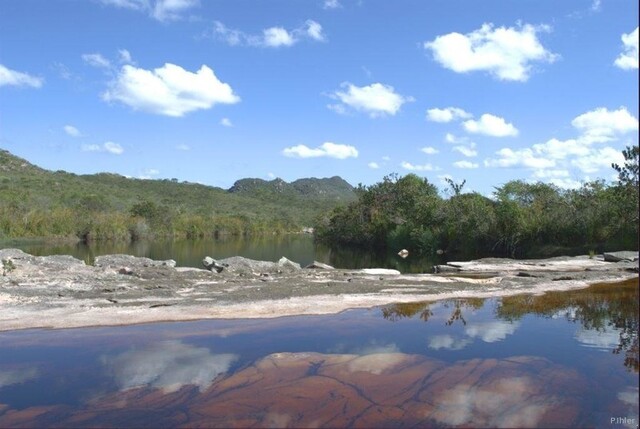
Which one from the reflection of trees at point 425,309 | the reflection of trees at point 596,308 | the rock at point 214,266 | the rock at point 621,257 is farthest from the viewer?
the rock at point 621,257

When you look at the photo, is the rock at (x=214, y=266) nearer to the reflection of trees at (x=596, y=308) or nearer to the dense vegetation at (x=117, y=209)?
the reflection of trees at (x=596, y=308)

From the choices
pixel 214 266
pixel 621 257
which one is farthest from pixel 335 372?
pixel 621 257

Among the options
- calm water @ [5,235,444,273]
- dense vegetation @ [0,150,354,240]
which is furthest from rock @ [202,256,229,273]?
dense vegetation @ [0,150,354,240]

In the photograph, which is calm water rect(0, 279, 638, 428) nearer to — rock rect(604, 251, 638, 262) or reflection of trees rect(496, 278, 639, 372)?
reflection of trees rect(496, 278, 639, 372)

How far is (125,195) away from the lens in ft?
473

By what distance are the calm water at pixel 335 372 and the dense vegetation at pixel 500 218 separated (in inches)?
811

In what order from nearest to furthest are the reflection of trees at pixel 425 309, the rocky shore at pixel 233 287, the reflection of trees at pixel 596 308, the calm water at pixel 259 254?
the reflection of trees at pixel 596 308, the reflection of trees at pixel 425 309, the rocky shore at pixel 233 287, the calm water at pixel 259 254

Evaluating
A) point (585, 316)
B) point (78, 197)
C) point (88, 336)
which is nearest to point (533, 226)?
point (585, 316)

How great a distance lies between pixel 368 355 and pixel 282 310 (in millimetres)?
6609

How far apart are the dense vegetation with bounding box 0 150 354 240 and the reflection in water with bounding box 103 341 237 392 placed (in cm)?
8275

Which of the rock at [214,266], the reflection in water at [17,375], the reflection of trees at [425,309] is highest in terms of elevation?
the rock at [214,266]

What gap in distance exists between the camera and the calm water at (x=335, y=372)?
9.95 m

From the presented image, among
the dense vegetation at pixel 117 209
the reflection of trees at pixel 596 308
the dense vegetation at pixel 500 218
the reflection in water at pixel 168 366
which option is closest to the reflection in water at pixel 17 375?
the reflection in water at pixel 168 366

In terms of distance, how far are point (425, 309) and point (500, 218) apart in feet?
124
